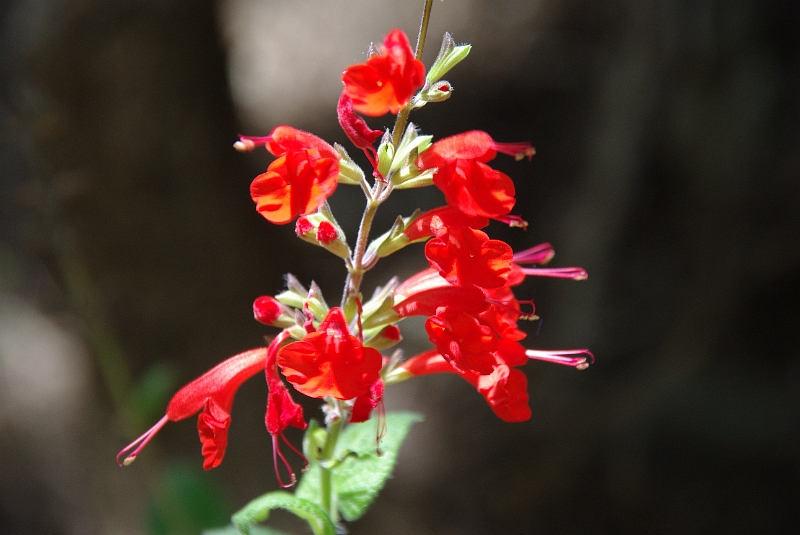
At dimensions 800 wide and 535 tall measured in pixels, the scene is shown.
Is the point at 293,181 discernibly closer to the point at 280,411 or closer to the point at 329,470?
the point at 280,411

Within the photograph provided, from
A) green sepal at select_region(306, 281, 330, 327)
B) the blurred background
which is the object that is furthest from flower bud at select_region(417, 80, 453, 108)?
the blurred background

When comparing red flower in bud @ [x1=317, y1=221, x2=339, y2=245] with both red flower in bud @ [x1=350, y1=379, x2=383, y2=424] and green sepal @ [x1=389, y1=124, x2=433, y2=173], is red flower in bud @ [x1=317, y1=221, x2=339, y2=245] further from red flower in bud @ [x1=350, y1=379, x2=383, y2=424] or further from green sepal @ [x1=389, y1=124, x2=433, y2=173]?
red flower in bud @ [x1=350, y1=379, x2=383, y2=424]

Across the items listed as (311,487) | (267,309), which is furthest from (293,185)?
(311,487)

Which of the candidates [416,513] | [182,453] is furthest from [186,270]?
[416,513]

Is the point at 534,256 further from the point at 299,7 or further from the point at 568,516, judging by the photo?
the point at 299,7

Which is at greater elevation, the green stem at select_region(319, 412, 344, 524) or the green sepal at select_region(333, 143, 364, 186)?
the green sepal at select_region(333, 143, 364, 186)

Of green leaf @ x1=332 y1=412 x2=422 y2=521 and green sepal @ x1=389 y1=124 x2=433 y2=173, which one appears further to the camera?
green leaf @ x1=332 y1=412 x2=422 y2=521

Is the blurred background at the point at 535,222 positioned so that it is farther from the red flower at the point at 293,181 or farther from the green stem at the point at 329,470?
the red flower at the point at 293,181
